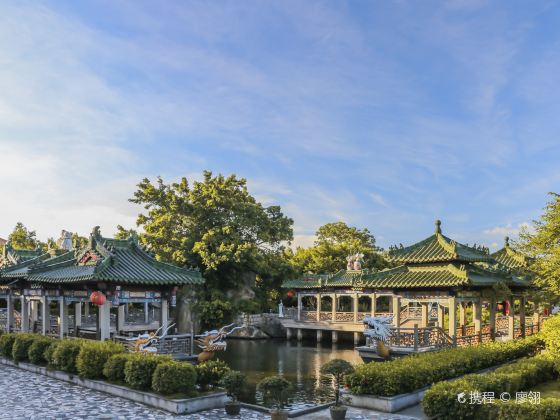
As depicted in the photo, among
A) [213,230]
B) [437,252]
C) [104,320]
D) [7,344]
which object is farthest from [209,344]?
[213,230]

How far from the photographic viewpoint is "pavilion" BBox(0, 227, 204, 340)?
2278 cm

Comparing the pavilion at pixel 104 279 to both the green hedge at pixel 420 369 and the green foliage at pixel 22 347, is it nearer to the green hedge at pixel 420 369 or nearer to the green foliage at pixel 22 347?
the green foliage at pixel 22 347

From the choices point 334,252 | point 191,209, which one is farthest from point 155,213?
point 334,252

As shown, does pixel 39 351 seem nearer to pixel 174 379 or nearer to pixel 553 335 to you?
pixel 174 379

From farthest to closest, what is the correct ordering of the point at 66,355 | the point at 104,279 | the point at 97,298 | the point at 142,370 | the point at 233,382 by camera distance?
the point at 97,298 < the point at 104,279 < the point at 66,355 < the point at 142,370 < the point at 233,382

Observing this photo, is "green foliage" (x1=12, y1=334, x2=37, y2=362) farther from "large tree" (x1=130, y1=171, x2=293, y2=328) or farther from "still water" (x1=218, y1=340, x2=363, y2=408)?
"large tree" (x1=130, y1=171, x2=293, y2=328)

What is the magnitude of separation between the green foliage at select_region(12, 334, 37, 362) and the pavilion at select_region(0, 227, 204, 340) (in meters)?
2.07

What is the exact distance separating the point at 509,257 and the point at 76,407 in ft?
91.8

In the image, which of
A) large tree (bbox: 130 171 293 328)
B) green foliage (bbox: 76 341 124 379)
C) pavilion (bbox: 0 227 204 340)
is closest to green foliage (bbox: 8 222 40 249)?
large tree (bbox: 130 171 293 328)

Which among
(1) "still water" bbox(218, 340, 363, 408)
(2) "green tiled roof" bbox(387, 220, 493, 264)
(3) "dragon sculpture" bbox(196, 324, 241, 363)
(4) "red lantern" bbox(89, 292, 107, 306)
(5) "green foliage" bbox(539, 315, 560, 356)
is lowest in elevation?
(1) "still water" bbox(218, 340, 363, 408)

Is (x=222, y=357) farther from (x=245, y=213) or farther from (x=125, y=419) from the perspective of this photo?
(x=125, y=419)

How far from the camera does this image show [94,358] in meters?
18.2

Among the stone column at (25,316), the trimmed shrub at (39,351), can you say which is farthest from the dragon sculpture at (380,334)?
the stone column at (25,316)

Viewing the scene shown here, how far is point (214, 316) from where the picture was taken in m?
40.7
